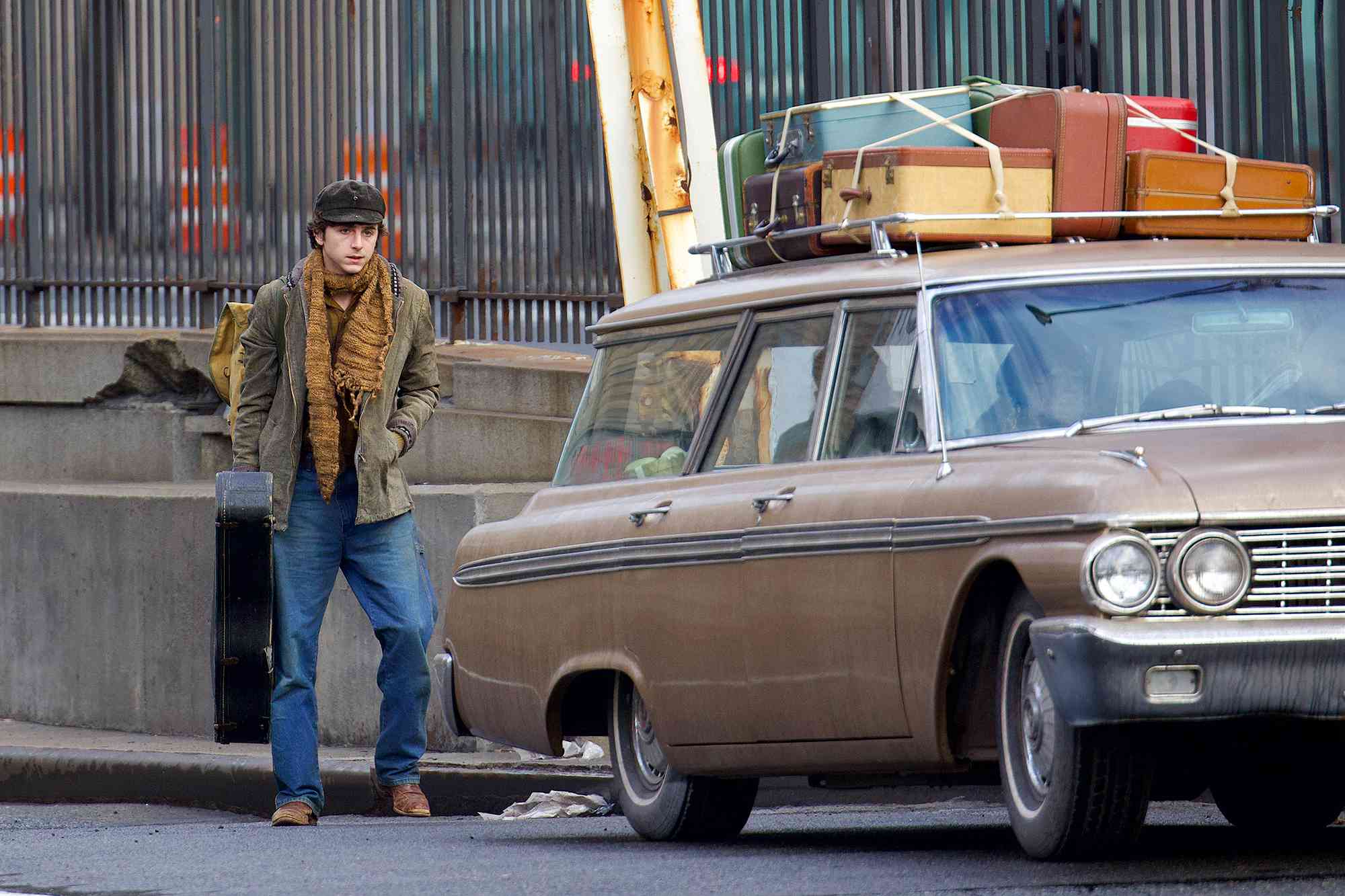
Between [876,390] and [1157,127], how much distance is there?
1.63 m

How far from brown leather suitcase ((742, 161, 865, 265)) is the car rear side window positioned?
1.03ft

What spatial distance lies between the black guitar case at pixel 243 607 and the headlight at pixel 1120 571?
3653 millimetres

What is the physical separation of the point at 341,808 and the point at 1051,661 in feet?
16.8

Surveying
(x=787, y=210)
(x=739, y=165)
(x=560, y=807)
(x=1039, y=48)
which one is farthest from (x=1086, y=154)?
(x=1039, y=48)

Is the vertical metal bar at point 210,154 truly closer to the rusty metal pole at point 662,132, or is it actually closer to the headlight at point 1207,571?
the rusty metal pole at point 662,132

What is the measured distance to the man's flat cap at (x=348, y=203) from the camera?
8.36m

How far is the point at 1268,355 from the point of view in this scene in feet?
19.9

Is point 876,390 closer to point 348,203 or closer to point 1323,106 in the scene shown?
point 348,203

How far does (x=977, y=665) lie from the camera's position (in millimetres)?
5844

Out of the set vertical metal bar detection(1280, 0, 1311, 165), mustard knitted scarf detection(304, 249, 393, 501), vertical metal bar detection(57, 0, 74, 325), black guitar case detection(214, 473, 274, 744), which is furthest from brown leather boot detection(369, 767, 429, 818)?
vertical metal bar detection(57, 0, 74, 325)

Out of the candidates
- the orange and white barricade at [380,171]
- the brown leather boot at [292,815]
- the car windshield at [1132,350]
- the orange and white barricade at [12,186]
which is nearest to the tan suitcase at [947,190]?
the car windshield at [1132,350]

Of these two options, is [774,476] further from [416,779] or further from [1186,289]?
[416,779]

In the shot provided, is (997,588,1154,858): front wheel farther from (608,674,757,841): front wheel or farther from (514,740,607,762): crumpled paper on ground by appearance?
(514,740,607,762): crumpled paper on ground

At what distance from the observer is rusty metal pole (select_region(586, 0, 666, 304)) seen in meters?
10.5
